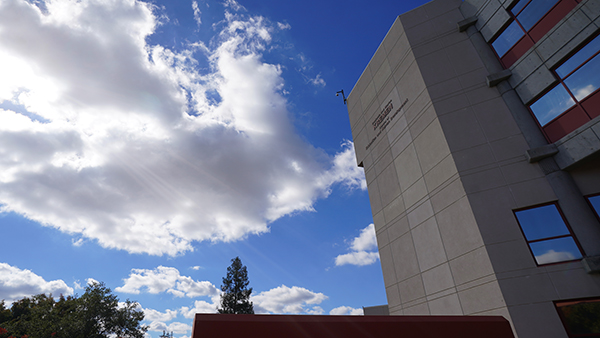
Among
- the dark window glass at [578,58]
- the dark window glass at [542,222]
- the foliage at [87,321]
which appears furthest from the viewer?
the foliage at [87,321]

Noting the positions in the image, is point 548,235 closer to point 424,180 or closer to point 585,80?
point 424,180

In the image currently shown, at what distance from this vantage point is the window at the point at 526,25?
14.8 meters

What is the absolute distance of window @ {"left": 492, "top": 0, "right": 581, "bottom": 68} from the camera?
48.4 ft

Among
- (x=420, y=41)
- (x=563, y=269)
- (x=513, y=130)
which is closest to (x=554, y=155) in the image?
(x=513, y=130)

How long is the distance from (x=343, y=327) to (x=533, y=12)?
1947 centimetres

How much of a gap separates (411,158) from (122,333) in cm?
4643

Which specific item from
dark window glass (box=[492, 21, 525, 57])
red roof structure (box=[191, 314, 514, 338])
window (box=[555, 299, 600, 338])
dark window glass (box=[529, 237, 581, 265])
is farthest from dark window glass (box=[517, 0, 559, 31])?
red roof structure (box=[191, 314, 514, 338])

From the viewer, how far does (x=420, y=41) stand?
20.7 meters

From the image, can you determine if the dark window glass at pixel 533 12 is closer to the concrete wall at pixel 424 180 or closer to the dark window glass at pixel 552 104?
the concrete wall at pixel 424 180

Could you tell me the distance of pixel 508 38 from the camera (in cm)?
1716

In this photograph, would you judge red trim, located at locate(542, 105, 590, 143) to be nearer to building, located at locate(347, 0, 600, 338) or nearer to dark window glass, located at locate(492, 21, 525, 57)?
building, located at locate(347, 0, 600, 338)

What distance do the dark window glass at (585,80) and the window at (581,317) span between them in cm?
923

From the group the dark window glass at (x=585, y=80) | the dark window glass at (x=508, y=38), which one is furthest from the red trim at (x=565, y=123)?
the dark window glass at (x=508, y=38)

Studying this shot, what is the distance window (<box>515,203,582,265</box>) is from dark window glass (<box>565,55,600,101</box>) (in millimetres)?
5520
